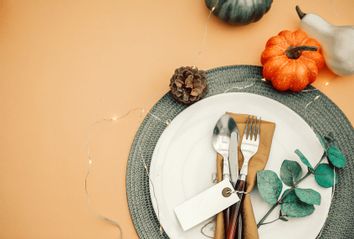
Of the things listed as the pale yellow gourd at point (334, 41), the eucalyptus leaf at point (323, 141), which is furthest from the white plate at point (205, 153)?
the pale yellow gourd at point (334, 41)

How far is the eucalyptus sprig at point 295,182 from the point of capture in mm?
714

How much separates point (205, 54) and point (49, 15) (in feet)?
1.14

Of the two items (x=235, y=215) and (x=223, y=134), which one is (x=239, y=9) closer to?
(x=223, y=134)

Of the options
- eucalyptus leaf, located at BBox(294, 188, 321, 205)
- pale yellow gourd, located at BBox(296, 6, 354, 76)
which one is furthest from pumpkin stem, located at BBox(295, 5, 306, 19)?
eucalyptus leaf, located at BBox(294, 188, 321, 205)

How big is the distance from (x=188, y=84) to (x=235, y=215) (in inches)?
9.5

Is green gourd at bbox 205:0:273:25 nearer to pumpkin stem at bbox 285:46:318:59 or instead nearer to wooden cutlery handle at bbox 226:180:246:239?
pumpkin stem at bbox 285:46:318:59

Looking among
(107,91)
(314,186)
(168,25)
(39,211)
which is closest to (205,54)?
(168,25)

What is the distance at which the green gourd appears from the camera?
80cm

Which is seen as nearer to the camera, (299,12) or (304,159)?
(304,159)

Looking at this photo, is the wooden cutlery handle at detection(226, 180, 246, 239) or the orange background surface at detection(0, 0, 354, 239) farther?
the orange background surface at detection(0, 0, 354, 239)

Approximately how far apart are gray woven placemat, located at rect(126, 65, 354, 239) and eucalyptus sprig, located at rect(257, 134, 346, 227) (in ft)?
0.12

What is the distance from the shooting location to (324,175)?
729mm

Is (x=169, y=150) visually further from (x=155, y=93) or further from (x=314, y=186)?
(x=314, y=186)

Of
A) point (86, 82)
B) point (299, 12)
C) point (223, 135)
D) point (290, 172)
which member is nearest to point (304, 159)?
point (290, 172)
